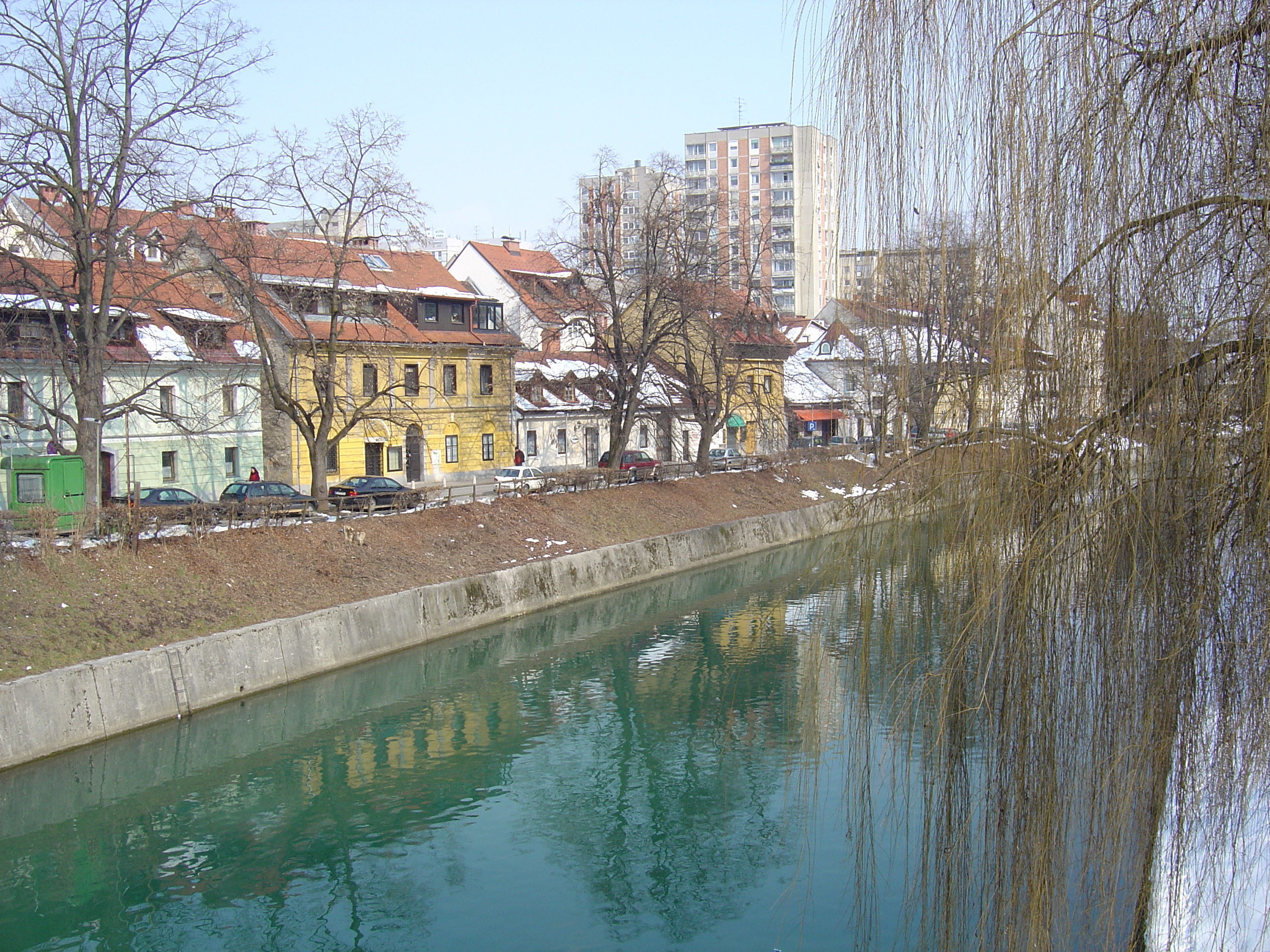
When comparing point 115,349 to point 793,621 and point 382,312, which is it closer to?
point 382,312

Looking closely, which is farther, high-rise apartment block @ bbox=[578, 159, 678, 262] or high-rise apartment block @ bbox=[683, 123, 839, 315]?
high-rise apartment block @ bbox=[578, 159, 678, 262]

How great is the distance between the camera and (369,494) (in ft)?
87.1

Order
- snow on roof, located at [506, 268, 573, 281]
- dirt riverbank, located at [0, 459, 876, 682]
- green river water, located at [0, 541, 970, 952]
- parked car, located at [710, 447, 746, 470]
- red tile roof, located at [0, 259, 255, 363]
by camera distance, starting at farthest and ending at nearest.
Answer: snow on roof, located at [506, 268, 573, 281], parked car, located at [710, 447, 746, 470], red tile roof, located at [0, 259, 255, 363], dirt riverbank, located at [0, 459, 876, 682], green river water, located at [0, 541, 970, 952]

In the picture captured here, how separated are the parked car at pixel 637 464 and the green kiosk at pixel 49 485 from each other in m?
16.4

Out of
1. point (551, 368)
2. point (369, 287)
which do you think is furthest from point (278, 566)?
point (551, 368)

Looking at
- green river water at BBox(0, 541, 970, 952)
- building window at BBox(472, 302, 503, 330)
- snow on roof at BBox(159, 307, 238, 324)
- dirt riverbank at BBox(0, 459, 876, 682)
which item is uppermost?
building window at BBox(472, 302, 503, 330)

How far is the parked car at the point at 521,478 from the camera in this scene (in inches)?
1201

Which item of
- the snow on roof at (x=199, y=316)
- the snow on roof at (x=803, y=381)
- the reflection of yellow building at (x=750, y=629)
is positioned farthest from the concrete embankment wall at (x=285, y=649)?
the snow on roof at (x=803, y=381)

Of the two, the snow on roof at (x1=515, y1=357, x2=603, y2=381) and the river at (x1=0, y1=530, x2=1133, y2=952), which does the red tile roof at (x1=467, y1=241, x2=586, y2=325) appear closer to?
the snow on roof at (x1=515, y1=357, x2=603, y2=381)

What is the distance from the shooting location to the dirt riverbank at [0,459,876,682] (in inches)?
640

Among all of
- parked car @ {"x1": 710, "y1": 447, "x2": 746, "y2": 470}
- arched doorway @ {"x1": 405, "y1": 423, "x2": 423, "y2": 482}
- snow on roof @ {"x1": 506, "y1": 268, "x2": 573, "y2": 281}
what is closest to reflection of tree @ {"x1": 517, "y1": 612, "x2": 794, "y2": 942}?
parked car @ {"x1": 710, "y1": 447, "x2": 746, "y2": 470}

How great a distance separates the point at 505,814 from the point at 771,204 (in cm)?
4758

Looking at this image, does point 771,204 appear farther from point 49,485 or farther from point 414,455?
point 49,485

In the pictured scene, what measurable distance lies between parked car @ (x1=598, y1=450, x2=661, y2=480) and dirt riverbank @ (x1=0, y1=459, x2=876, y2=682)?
85cm
